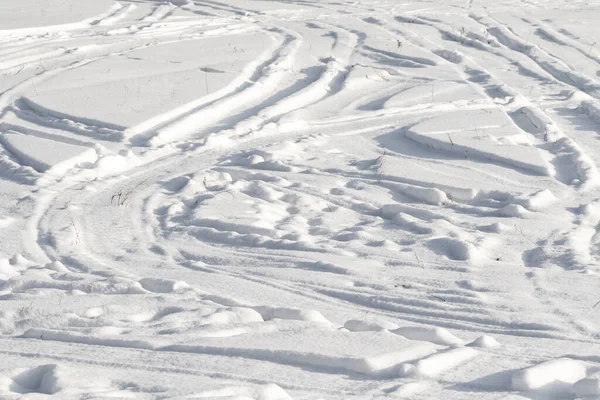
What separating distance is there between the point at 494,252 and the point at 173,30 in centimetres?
862

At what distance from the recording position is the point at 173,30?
40.3ft

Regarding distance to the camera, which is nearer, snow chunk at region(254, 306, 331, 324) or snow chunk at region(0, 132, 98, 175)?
snow chunk at region(254, 306, 331, 324)

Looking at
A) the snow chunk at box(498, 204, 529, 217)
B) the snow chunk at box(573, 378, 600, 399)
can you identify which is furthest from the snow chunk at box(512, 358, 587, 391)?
the snow chunk at box(498, 204, 529, 217)

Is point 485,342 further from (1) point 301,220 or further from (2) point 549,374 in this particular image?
(1) point 301,220

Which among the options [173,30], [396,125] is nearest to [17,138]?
[396,125]

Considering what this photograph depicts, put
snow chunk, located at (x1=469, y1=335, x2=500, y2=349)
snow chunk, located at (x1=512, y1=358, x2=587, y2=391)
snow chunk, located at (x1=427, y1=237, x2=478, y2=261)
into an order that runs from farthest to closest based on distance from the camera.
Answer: snow chunk, located at (x1=427, y1=237, x2=478, y2=261)
snow chunk, located at (x1=469, y1=335, x2=500, y2=349)
snow chunk, located at (x1=512, y1=358, x2=587, y2=391)

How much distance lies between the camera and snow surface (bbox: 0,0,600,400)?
120 inches

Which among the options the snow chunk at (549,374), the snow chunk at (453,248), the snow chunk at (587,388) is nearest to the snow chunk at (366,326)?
the snow chunk at (549,374)

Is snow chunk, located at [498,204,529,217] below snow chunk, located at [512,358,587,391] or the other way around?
below

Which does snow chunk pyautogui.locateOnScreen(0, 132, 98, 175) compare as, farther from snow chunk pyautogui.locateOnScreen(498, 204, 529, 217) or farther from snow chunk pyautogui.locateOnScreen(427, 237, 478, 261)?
snow chunk pyautogui.locateOnScreen(498, 204, 529, 217)

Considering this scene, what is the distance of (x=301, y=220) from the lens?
201 inches

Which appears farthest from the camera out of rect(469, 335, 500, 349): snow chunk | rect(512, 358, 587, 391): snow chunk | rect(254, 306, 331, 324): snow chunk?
Result: rect(254, 306, 331, 324): snow chunk

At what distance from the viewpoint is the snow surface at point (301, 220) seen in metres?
3.05

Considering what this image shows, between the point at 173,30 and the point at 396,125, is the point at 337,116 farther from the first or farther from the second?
the point at 173,30
